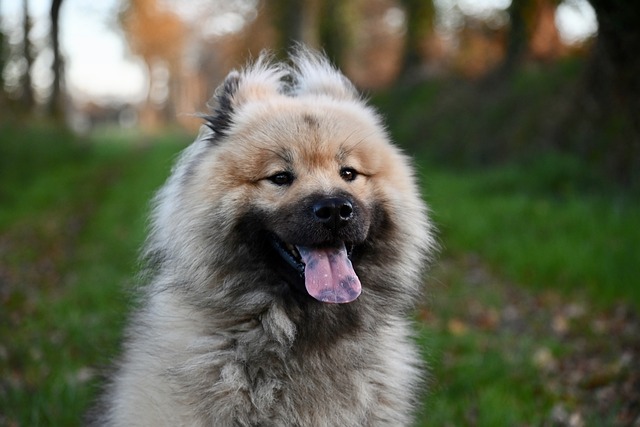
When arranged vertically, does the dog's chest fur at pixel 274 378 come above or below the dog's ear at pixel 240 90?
below

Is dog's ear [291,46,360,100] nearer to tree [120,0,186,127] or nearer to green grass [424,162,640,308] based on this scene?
green grass [424,162,640,308]

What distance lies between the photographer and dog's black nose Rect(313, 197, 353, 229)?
2658 millimetres

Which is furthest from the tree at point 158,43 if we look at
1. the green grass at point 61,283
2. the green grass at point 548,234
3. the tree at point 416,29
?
the green grass at point 548,234

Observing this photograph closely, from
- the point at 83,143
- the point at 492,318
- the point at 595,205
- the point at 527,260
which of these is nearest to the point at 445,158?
the point at 595,205

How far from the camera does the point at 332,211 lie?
2.66m

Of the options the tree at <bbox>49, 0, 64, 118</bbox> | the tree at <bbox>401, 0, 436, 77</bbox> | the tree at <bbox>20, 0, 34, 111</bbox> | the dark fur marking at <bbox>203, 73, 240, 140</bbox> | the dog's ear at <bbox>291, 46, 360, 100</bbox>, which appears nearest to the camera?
the dark fur marking at <bbox>203, 73, 240, 140</bbox>

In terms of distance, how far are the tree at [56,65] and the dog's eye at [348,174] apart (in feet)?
63.7

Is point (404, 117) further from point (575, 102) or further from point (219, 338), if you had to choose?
point (219, 338)

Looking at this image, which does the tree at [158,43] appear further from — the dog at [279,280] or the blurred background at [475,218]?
the dog at [279,280]

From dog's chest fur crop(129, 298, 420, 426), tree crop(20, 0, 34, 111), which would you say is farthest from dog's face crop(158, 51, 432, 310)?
tree crop(20, 0, 34, 111)

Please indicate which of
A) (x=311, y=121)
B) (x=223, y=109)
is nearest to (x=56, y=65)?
(x=223, y=109)

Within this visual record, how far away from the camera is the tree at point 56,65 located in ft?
66.7

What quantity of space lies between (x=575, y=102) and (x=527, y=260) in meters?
3.89

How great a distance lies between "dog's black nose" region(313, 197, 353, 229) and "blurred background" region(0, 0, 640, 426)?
30.7 inches
